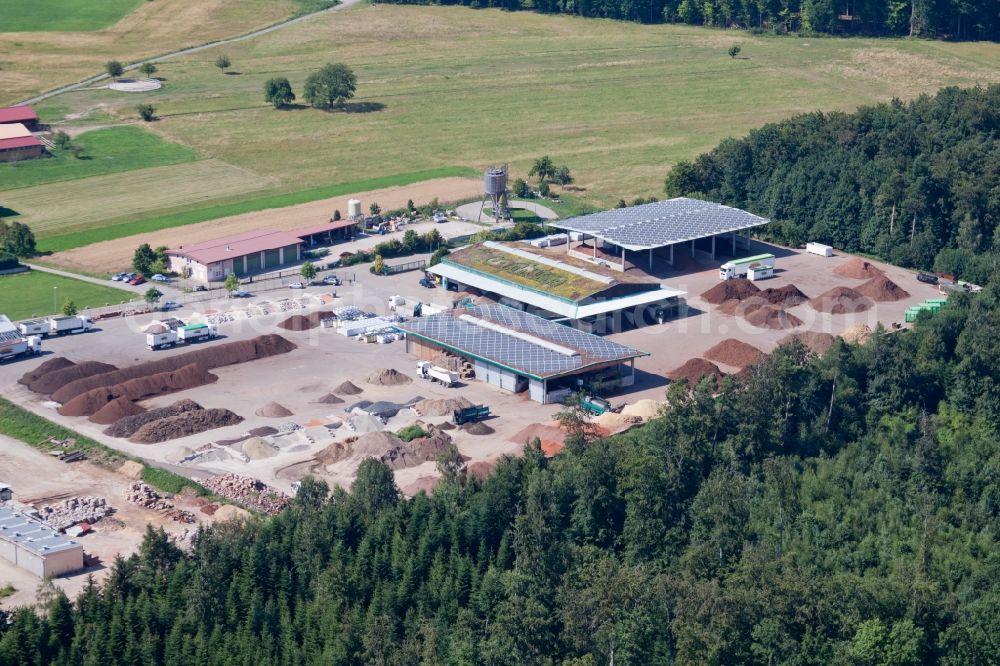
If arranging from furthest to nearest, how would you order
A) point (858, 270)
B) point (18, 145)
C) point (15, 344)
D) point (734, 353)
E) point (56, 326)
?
point (18, 145) < point (858, 270) < point (56, 326) < point (15, 344) < point (734, 353)

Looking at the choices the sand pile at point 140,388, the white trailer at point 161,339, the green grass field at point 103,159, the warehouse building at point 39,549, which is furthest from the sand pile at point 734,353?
the green grass field at point 103,159

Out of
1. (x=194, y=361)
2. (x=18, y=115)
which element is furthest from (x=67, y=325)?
(x=18, y=115)

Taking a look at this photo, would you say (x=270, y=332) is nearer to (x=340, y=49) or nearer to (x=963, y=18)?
(x=340, y=49)

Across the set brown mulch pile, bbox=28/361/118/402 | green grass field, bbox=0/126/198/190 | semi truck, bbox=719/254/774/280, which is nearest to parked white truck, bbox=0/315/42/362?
brown mulch pile, bbox=28/361/118/402

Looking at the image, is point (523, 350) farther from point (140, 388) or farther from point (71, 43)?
point (71, 43)

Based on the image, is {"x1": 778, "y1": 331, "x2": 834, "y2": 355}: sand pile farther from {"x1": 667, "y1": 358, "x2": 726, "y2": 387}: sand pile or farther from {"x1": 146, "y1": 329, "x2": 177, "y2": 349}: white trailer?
{"x1": 146, "y1": 329, "x2": 177, "y2": 349}: white trailer

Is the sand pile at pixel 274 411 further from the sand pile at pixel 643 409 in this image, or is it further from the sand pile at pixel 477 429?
the sand pile at pixel 643 409

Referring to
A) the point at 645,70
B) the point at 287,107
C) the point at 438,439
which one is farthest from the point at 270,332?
the point at 645,70
